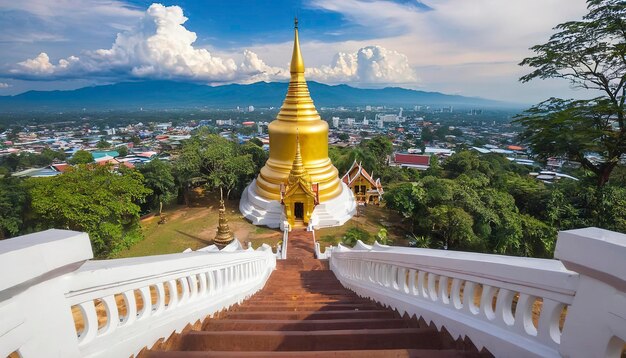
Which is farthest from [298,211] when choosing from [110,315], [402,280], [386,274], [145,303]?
[110,315]

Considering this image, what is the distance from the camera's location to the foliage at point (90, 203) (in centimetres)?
1325

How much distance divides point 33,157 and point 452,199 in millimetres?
59527

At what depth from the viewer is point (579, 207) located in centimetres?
1243

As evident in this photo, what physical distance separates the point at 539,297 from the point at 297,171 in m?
17.1

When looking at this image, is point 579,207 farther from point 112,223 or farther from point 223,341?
point 112,223

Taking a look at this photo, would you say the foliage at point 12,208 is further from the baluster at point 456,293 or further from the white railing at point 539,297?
the baluster at point 456,293

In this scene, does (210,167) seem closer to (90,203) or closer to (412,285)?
(90,203)

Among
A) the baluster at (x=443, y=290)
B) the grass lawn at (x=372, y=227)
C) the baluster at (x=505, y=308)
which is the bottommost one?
the grass lawn at (x=372, y=227)

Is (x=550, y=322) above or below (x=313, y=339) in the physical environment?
above

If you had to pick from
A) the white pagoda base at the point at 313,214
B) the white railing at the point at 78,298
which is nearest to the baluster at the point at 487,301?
the white railing at the point at 78,298

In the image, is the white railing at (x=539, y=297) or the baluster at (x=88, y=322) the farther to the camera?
the baluster at (x=88, y=322)

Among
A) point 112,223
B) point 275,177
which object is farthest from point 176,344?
point 275,177

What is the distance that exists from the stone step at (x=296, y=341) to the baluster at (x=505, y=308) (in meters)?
0.70

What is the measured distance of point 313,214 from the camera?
1925 cm
